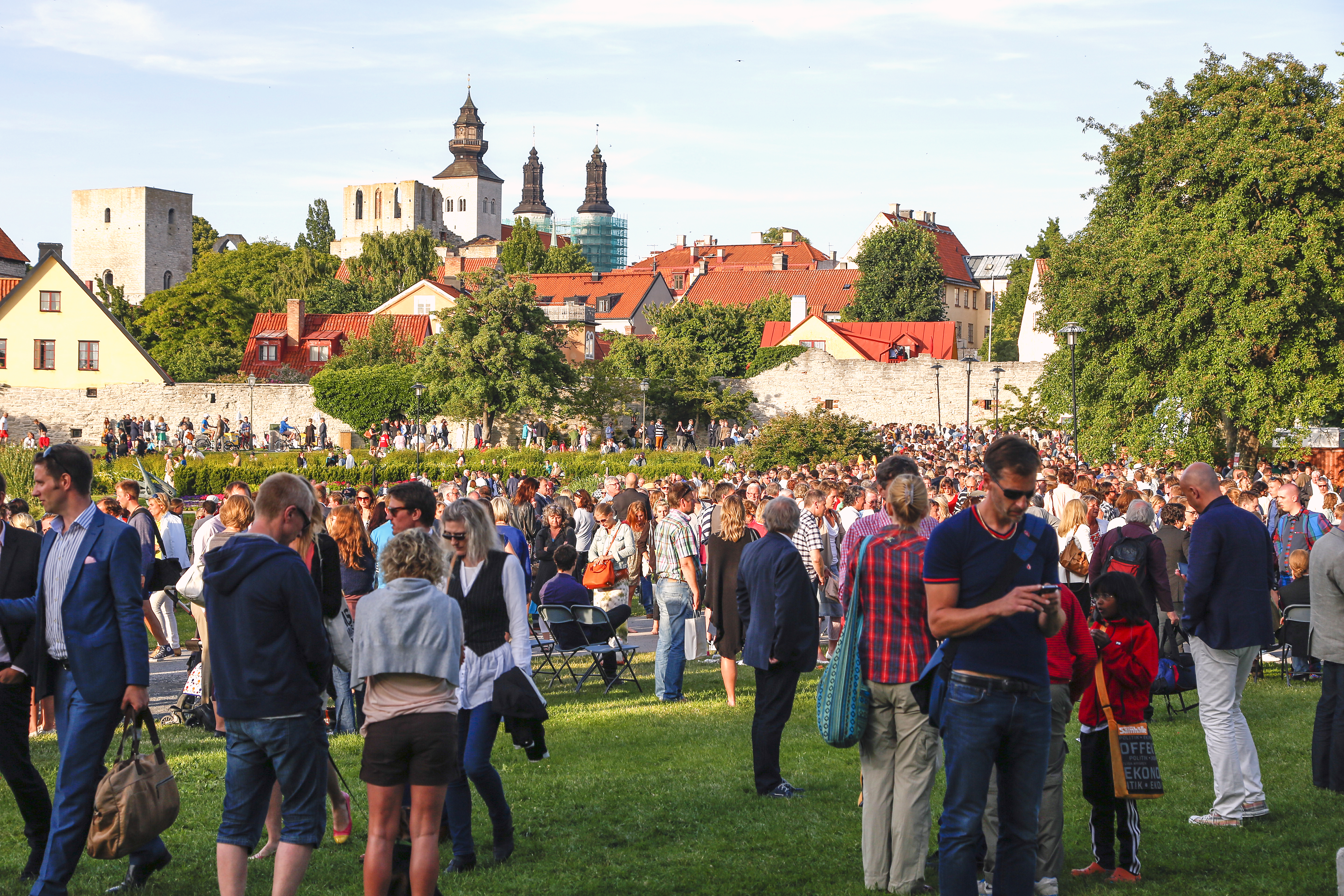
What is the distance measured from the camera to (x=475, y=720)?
5574mm

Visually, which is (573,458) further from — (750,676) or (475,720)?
(475,720)

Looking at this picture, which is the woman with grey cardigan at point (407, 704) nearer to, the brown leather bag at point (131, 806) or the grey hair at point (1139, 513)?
the brown leather bag at point (131, 806)

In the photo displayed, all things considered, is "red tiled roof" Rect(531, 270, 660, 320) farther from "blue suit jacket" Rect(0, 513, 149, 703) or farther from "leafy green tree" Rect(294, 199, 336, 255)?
"blue suit jacket" Rect(0, 513, 149, 703)

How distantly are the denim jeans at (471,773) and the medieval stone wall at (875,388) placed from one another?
52.2 meters

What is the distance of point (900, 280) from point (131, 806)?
7777cm

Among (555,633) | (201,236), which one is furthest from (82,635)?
(201,236)

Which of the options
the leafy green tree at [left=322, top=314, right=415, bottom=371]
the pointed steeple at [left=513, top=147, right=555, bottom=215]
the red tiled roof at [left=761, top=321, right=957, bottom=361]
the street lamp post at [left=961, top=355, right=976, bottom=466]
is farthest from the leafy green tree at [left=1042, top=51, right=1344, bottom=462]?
the pointed steeple at [left=513, top=147, right=555, bottom=215]

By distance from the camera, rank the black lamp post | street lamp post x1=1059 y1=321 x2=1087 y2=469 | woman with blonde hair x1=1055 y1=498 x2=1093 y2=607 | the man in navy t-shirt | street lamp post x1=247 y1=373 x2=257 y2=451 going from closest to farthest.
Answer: the man in navy t-shirt, woman with blonde hair x1=1055 y1=498 x2=1093 y2=607, street lamp post x1=1059 y1=321 x2=1087 y2=469, the black lamp post, street lamp post x1=247 y1=373 x2=257 y2=451

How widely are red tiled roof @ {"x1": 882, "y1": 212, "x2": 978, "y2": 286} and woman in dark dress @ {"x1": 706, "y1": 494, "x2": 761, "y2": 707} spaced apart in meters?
Result: 84.7

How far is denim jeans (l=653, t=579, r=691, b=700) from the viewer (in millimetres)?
9820

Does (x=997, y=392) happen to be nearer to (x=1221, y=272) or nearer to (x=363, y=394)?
(x=1221, y=272)

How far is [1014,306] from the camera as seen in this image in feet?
295

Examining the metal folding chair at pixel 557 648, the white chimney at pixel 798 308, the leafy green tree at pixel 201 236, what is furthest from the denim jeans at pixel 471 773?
the leafy green tree at pixel 201 236

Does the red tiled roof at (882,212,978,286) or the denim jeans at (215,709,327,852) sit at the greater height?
the red tiled roof at (882,212,978,286)
